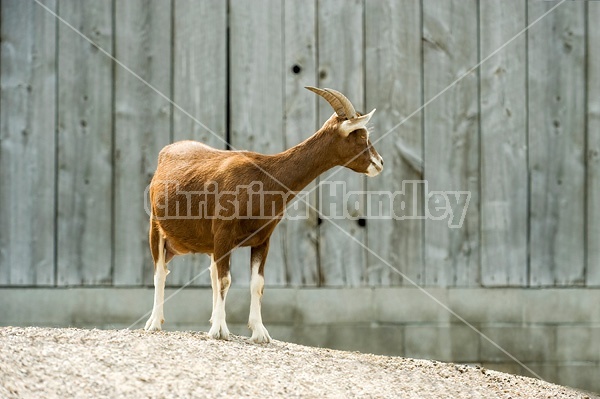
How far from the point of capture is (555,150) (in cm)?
599

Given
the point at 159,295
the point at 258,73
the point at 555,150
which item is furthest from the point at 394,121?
the point at 159,295

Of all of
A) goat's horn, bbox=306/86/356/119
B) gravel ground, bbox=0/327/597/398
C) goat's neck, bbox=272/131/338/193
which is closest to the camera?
gravel ground, bbox=0/327/597/398

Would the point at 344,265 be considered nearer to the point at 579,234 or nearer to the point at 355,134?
the point at 355,134

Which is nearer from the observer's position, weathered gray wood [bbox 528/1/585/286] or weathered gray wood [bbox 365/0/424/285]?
weathered gray wood [bbox 365/0/424/285]

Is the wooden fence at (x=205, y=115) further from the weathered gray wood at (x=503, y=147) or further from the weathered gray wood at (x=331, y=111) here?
the weathered gray wood at (x=503, y=147)

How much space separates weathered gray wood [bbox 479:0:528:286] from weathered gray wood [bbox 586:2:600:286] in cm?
51

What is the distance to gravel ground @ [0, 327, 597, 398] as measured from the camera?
3254mm

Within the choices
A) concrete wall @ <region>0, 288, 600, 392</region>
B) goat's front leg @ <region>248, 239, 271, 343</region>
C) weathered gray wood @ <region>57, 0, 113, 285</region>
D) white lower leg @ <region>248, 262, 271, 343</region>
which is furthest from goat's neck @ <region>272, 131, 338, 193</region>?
weathered gray wood @ <region>57, 0, 113, 285</region>

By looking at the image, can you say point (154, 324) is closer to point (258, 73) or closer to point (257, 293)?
point (257, 293)

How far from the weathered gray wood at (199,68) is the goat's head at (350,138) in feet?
4.62

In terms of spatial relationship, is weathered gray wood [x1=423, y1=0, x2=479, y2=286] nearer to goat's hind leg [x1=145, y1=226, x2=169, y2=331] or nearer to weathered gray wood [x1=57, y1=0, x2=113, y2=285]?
goat's hind leg [x1=145, y1=226, x2=169, y2=331]

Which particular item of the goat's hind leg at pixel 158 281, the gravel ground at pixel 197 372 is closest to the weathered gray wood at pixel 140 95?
the goat's hind leg at pixel 158 281

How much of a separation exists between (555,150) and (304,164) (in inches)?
94.1

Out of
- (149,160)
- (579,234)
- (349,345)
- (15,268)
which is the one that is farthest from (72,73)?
(579,234)
